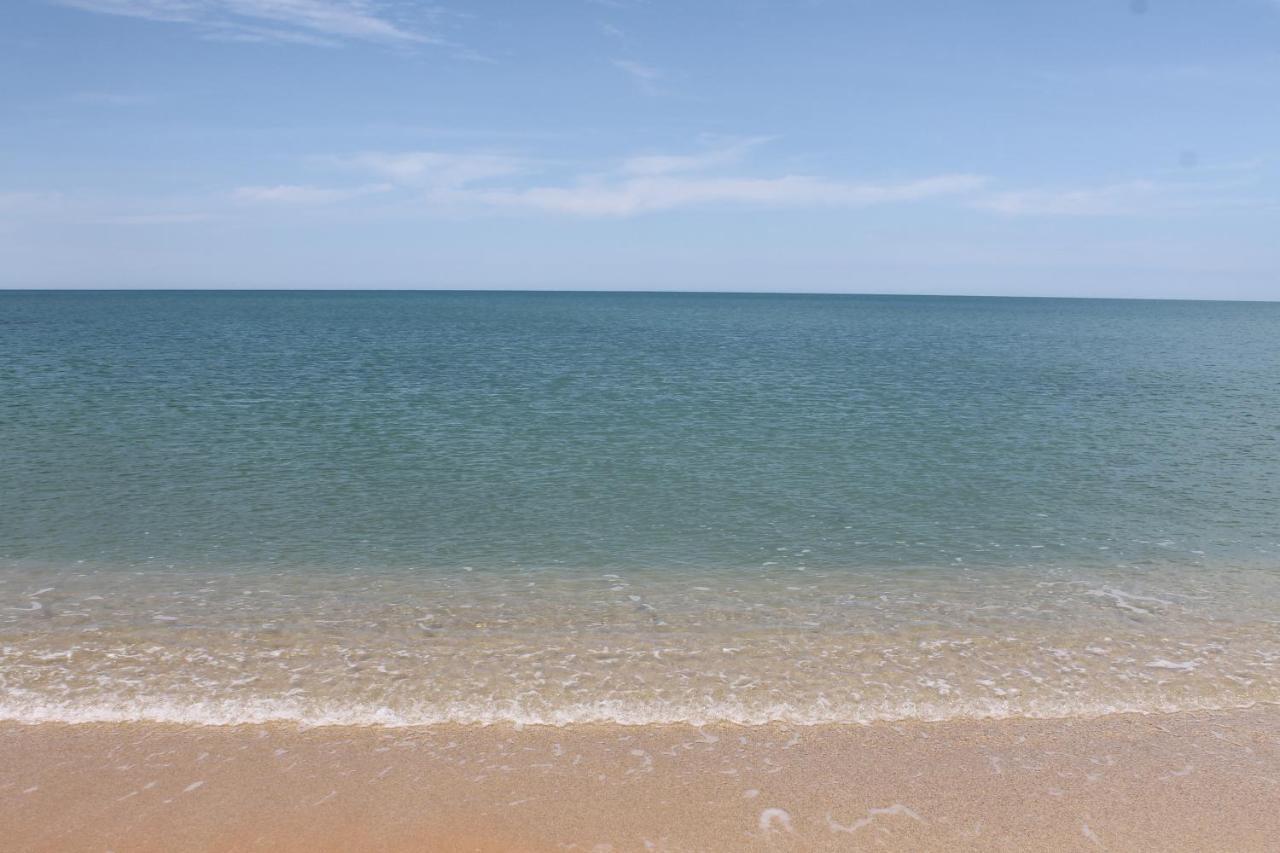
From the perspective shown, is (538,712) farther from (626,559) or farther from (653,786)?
(626,559)

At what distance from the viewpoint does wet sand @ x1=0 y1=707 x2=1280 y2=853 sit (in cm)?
700

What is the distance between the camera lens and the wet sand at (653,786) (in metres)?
7.00

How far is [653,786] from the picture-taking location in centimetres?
771

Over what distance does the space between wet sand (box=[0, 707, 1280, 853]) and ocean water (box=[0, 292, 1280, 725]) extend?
467 mm

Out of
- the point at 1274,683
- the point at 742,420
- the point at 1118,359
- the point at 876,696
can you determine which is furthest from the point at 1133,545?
the point at 1118,359

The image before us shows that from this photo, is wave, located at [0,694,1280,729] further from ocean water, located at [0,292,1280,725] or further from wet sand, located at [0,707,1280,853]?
wet sand, located at [0,707,1280,853]

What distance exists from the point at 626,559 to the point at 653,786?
6.49 m

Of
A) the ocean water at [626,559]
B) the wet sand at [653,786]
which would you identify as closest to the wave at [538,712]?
the ocean water at [626,559]

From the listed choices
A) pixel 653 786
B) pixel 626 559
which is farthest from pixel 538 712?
pixel 626 559

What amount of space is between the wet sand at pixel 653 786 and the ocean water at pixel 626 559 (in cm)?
47

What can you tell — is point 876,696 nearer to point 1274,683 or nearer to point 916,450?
point 1274,683

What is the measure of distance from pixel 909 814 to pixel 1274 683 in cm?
565

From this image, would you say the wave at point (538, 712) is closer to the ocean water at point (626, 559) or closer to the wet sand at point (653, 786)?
the ocean water at point (626, 559)

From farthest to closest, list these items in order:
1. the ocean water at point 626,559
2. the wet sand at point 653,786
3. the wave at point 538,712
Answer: the ocean water at point 626,559
the wave at point 538,712
the wet sand at point 653,786
